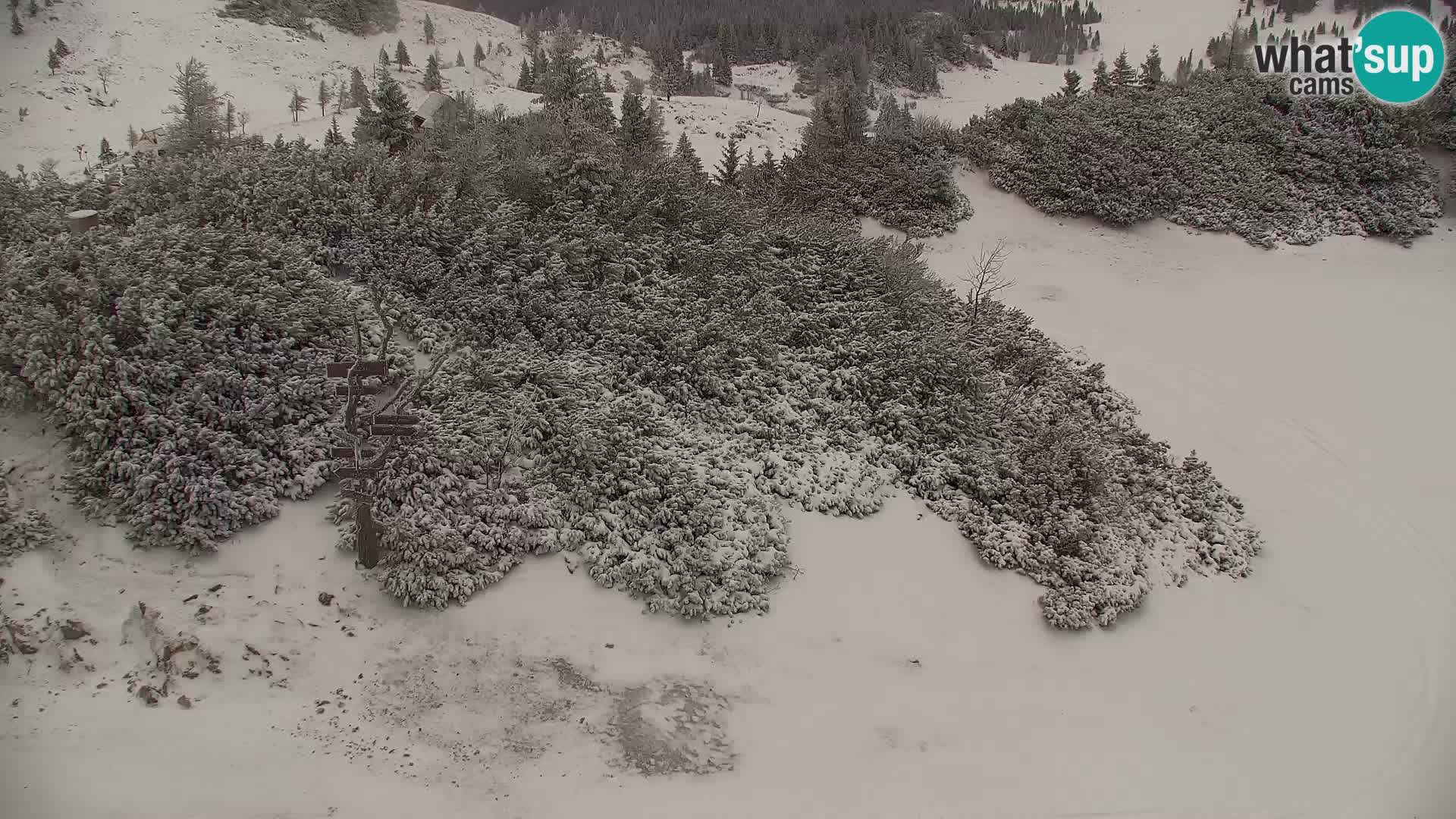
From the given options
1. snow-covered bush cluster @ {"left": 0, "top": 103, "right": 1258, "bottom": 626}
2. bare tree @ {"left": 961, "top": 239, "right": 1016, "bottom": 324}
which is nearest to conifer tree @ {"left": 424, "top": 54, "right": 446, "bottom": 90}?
snow-covered bush cluster @ {"left": 0, "top": 103, "right": 1258, "bottom": 626}

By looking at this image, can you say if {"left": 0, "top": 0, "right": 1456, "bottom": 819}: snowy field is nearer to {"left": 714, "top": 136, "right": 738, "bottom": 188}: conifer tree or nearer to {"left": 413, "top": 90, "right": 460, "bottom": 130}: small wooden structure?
{"left": 413, "top": 90, "right": 460, "bottom": 130}: small wooden structure

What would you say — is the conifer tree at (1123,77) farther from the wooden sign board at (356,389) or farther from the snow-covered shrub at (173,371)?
the wooden sign board at (356,389)

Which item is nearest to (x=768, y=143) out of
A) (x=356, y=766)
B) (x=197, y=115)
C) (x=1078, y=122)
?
(x=1078, y=122)

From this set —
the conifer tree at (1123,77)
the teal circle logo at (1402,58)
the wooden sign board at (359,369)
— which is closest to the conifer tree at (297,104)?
the wooden sign board at (359,369)

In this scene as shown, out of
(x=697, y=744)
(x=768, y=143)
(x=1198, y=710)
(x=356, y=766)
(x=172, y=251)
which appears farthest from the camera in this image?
(x=768, y=143)

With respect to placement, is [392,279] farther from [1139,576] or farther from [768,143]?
[768,143]

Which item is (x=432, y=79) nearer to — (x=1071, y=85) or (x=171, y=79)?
(x=171, y=79)
